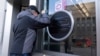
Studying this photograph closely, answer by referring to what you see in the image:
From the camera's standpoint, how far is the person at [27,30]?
7.83ft

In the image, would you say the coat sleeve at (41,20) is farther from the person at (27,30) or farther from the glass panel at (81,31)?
the glass panel at (81,31)

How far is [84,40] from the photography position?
208 centimetres

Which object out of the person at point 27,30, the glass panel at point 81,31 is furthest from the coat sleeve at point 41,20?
the glass panel at point 81,31

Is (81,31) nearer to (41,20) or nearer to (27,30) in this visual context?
(41,20)

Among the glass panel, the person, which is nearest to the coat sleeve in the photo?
the person

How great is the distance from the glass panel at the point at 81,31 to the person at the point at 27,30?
13.5 inches

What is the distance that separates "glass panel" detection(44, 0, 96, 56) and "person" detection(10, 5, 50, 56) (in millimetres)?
344

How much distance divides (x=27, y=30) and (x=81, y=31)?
31.2 inches

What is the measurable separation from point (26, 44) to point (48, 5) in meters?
0.79

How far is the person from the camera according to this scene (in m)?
2.39

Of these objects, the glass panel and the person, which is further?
the person

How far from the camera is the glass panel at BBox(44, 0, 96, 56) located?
78.6 inches

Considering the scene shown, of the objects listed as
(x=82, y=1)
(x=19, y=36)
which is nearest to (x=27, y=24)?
(x=19, y=36)

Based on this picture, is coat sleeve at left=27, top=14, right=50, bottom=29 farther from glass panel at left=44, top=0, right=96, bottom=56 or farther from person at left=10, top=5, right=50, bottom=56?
glass panel at left=44, top=0, right=96, bottom=56
